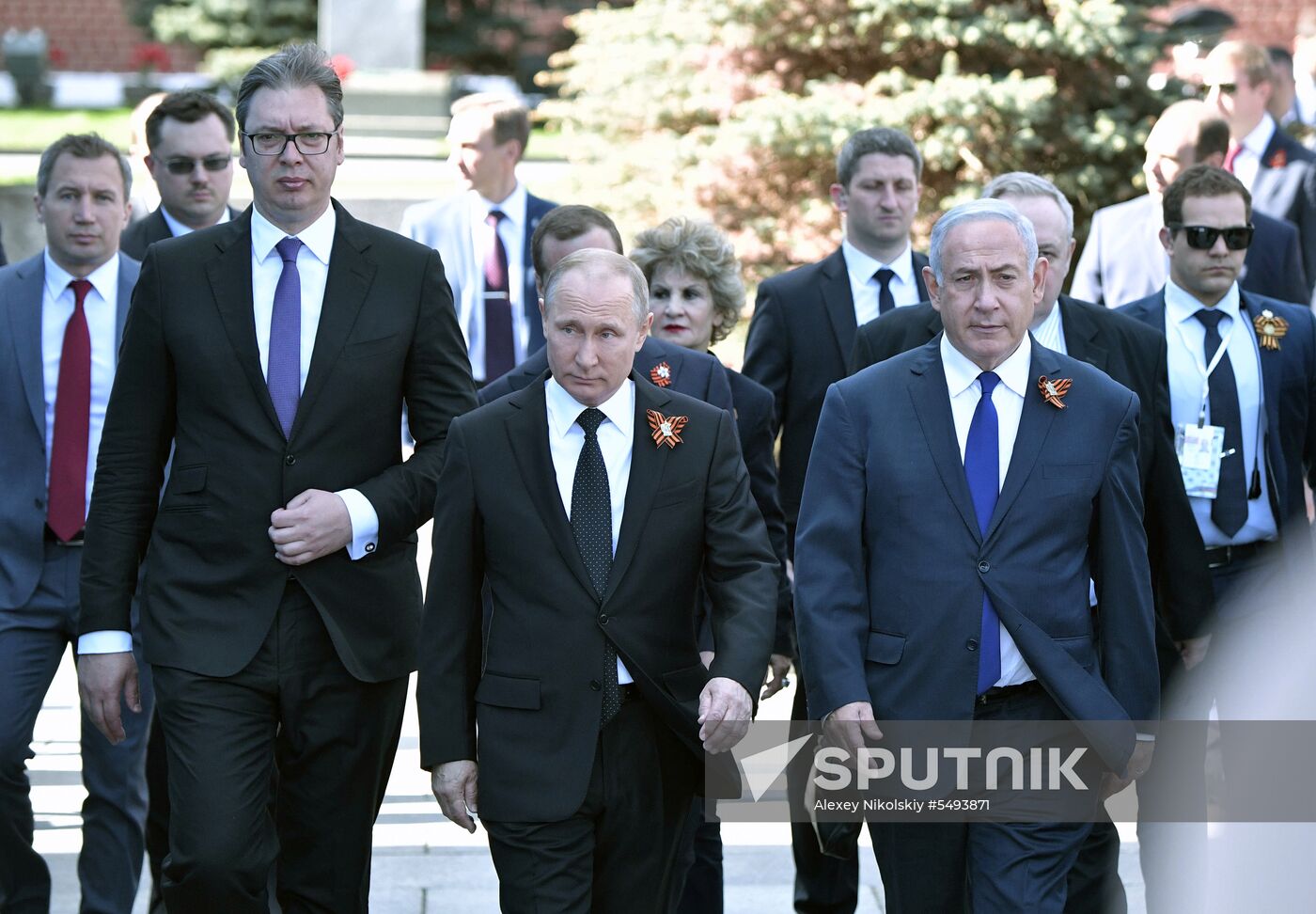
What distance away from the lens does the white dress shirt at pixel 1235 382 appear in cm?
623

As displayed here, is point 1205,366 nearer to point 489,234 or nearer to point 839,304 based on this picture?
point 839,304

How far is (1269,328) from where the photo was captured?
6.29 m

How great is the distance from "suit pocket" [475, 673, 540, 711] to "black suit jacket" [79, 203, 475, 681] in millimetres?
442

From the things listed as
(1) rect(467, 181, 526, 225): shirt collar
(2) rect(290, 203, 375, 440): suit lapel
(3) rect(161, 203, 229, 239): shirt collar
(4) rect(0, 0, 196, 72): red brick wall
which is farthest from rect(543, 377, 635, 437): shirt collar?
(4) rect(0, 0, 196, 72): red brick wall

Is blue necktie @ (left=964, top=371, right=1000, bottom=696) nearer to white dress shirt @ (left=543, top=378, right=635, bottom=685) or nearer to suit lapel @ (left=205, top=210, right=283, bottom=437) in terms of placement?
white dress shirt @ (left=543, top=378, right=635, bottom=685)

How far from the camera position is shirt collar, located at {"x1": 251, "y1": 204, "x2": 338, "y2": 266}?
192 inches

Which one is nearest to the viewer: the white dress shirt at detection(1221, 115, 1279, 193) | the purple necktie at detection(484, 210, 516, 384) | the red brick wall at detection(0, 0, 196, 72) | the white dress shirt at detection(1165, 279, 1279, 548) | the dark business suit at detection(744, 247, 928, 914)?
the white dress shirt at detection(1165, 279, 1279, 548)

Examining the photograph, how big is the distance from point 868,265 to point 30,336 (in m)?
2.89

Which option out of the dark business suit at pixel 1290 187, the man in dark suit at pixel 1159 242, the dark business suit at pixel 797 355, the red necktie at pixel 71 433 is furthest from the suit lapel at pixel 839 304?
the dark business suit at pixel 1290 187

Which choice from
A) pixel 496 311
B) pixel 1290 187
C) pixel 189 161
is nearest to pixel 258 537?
pixel 189 161

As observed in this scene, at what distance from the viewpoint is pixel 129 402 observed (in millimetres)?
4828

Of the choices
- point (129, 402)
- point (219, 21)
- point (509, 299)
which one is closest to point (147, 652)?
point (129, 402)

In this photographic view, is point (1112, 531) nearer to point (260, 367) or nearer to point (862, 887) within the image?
point (260, 367)

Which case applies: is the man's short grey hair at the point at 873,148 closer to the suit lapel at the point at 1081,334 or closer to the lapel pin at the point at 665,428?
the suit lapel at the point at 1081,334
